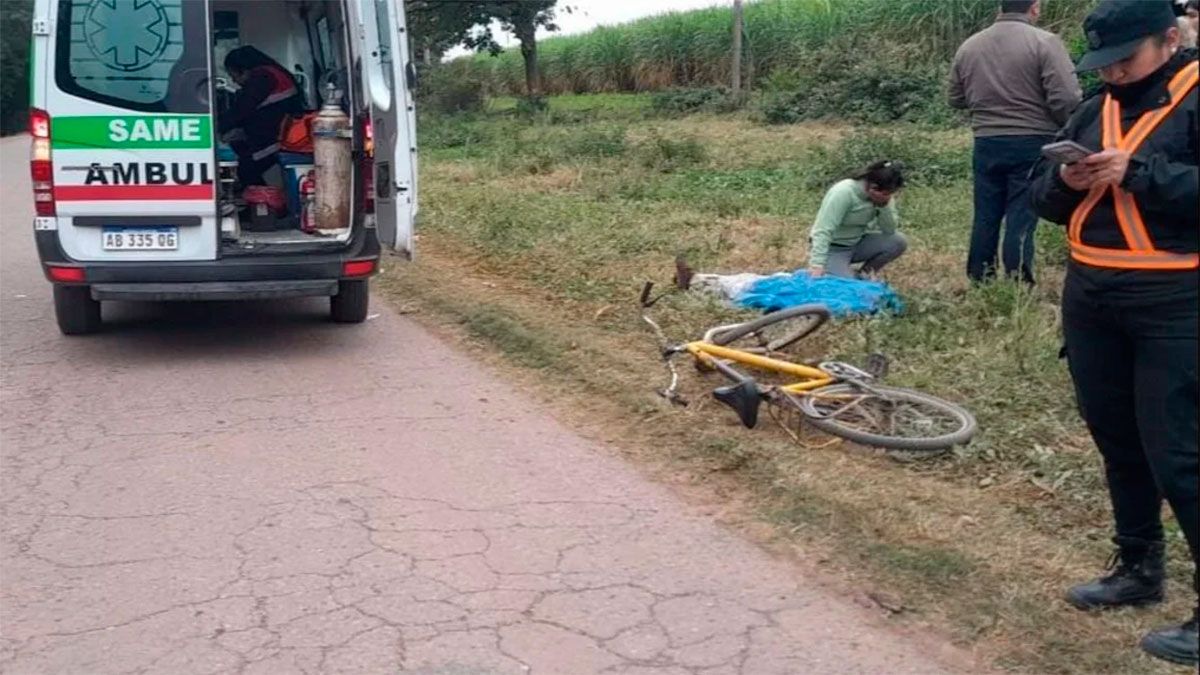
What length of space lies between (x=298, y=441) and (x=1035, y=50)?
15.2 ft

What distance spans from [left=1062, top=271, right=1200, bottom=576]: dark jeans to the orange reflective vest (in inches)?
4.6

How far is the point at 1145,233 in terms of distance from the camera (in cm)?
388

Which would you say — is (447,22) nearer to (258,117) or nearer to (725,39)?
(725,39)

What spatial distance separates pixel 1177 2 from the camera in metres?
4.59

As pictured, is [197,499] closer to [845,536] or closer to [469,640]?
[469,640]

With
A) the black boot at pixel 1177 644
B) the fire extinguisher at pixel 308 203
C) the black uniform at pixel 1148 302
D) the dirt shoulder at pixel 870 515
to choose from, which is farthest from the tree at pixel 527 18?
the black boot at pixel 1177 644

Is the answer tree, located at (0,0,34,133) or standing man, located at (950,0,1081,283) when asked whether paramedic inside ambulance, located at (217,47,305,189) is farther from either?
tree, located at (0,0,34,133)

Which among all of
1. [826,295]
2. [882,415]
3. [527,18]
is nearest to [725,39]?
[527,18]

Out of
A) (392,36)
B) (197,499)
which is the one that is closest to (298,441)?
(197,499)

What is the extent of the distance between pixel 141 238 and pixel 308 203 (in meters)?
1.47

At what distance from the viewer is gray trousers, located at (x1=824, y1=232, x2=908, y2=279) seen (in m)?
8.52

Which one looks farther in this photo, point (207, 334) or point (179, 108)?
point (207, 334)

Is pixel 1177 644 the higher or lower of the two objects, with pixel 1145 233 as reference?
lower

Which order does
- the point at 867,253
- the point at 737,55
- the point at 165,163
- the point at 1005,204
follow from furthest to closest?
the point at 737,55
the point at 867,253
the point at 1005,204
the point at 165,163
